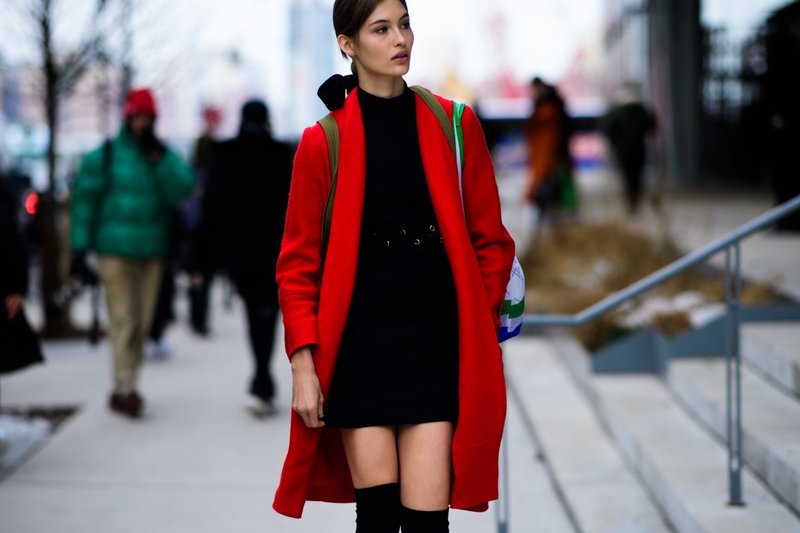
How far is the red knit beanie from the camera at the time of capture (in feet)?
24.6

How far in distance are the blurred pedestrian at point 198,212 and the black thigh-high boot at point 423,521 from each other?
6.44 m

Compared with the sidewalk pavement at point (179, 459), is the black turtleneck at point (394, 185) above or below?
above

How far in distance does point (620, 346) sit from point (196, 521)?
113 inches

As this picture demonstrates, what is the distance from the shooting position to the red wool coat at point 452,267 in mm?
3059

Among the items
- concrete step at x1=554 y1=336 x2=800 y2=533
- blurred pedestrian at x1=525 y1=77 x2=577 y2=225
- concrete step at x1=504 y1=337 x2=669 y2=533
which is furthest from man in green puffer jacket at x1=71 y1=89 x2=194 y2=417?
blurred pedestrian at x1=525 y1=77 x2=577 y2=225

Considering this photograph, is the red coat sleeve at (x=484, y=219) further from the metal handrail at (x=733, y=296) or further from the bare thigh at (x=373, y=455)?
the metal handrail at (x=733, y=296)

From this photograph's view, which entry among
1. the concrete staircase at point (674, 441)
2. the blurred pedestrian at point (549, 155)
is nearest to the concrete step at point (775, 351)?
the concrete staircase at point (674, 441)

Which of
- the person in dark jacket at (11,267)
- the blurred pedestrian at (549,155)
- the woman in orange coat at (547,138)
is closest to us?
the person in dark jacket at (11,267)

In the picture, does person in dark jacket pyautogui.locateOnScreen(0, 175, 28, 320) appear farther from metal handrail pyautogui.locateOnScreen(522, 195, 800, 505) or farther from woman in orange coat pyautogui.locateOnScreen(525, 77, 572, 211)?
woman in orange coat pyautogui.locateOnScreen(525, 77, 572, 211)

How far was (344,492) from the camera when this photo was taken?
330cm

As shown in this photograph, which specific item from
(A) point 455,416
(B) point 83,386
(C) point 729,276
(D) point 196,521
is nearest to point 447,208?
(A) point 455,416

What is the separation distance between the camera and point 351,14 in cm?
314

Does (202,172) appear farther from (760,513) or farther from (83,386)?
(760,513)

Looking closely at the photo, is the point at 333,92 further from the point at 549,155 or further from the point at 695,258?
the point at 549,155
